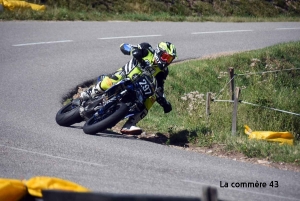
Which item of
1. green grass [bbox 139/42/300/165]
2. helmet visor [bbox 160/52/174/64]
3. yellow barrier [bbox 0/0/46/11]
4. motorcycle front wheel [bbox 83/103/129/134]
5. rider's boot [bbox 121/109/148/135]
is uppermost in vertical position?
helmet visor [bbox 160/52/174/64]

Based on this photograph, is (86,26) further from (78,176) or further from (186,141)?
(78,176)

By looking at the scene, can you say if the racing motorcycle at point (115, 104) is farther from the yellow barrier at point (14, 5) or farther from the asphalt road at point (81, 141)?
the yellow barrier at point (14, 5)

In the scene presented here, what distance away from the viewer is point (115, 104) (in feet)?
30.9

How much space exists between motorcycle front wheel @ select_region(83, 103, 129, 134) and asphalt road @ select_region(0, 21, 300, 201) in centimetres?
14

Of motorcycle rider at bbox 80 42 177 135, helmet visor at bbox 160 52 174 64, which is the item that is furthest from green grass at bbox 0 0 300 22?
helmet visor at bbox 160 52 174 64

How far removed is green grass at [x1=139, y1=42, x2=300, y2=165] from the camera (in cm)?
959

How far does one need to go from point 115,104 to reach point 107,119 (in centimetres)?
36

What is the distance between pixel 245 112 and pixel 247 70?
4.48 meters

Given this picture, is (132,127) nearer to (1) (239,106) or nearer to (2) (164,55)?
(2) (164,55)

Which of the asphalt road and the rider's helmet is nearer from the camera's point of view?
the asphalt road

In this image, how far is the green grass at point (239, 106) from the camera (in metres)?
9.59

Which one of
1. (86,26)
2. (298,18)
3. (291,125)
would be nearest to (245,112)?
(291,125)

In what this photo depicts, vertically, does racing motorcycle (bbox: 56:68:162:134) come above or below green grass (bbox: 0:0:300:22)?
above

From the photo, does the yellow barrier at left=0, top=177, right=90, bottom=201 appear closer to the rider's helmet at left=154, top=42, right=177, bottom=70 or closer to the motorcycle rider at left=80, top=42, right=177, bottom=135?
the motorcycle rider at left=80, top=42, right=177, bottom=135
